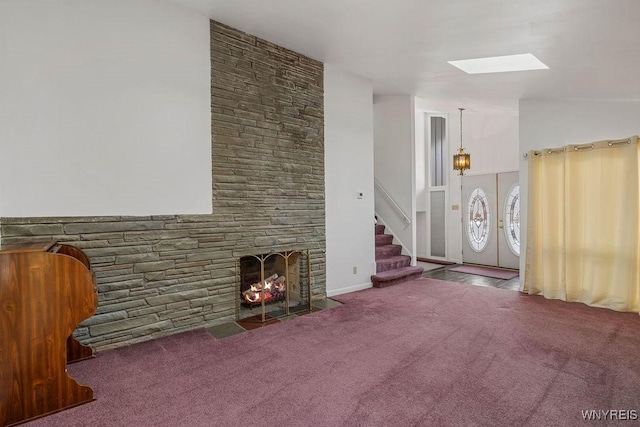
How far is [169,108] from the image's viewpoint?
11.2 ft

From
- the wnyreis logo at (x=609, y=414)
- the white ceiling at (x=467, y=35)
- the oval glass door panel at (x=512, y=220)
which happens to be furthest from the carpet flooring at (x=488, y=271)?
the wnyreis logo at (x=609, y=414)

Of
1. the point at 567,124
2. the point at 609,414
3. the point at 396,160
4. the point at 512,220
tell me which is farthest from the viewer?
the point at 512,220

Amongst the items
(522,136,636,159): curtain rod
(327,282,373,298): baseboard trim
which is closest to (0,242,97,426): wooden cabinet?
(327,282,373,298): baseboard trim

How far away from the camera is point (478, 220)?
7.55 meters

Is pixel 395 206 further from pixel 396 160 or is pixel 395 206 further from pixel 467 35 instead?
pixel 467 35

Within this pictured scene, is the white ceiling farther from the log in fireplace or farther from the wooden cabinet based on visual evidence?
the wooden cabinet

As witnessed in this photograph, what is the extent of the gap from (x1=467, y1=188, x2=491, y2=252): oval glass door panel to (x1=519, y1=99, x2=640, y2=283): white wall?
2309 millimetres

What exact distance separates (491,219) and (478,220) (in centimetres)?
30

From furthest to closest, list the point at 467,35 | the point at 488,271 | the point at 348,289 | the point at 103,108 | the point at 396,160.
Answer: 1. the point at 488,271
2. the point at 396,160
3. the point at 348,289
4. the point at 467,35
5. the point at 103,108

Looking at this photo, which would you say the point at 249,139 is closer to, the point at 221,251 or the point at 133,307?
the point at 221,251

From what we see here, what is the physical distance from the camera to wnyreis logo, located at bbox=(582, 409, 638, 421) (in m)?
2.07

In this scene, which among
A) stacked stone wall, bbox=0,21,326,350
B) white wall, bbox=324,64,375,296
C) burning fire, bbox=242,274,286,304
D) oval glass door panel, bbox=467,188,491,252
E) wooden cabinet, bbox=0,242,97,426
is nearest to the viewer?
wooden cabinet, bbox=0,242,97,426

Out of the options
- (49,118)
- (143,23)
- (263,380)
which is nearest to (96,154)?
(49,118)

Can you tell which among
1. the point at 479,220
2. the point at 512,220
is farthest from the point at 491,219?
the point at 512,220
